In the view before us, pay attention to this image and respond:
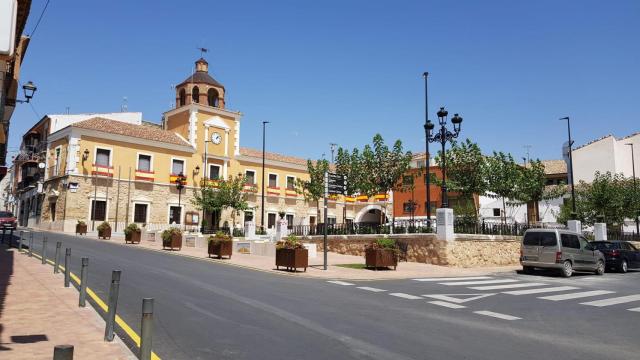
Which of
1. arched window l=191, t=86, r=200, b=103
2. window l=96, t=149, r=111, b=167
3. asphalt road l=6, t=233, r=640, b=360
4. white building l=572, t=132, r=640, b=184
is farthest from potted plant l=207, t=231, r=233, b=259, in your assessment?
white building l=572, t=132, r=640, b=184

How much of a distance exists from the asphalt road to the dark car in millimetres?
8204

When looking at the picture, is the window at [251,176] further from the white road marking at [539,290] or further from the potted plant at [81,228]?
the white road marking at [539,290]

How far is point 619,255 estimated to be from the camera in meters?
21.5

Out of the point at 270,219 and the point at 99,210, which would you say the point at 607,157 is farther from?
the point at 99,210

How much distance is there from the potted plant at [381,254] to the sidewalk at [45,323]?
10.7m

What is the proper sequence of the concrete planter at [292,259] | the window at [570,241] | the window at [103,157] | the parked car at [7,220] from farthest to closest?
1. the window at [103,157]
2. the parked car at [7,220]
3. the window at [570,241]
4. the concrete planter at [292,259]

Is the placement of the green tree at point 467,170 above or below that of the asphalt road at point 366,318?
above

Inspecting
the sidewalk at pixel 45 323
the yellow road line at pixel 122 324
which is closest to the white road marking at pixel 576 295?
the yellow road line at pixel 122 324

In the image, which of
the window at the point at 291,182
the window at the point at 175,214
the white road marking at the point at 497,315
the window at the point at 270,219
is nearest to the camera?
the white road marking at the point at 497,315

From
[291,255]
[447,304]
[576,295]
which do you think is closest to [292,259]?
[291,255]

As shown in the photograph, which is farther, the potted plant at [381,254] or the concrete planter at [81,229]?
the concrete planter at [81,229]

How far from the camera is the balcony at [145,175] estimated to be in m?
41.4

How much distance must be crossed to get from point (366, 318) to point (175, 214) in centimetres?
3829

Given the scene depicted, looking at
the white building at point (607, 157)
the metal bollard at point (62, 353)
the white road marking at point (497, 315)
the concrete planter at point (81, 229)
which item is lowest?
the white road marking at point (497, 315)
